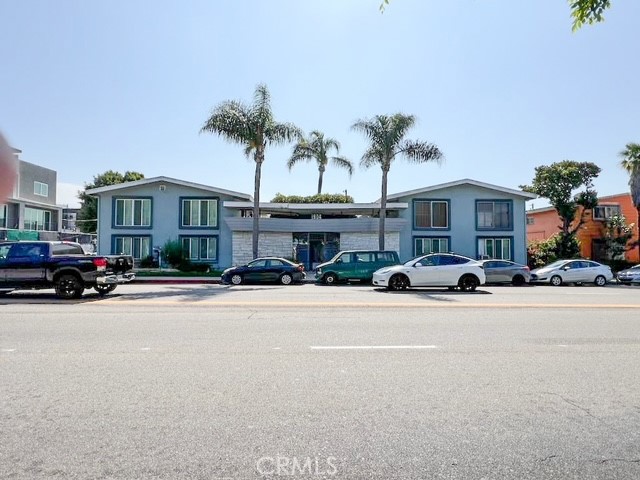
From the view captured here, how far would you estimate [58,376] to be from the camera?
19.2 feet

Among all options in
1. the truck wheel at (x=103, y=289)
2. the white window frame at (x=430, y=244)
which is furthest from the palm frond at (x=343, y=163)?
the truck wheel at (x=103, y=289)

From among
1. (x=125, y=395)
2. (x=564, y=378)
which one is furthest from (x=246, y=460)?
(x=564, y=378)

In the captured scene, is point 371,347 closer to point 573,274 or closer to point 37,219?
point 573,274

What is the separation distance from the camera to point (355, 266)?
23.5 metres

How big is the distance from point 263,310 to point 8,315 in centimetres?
556

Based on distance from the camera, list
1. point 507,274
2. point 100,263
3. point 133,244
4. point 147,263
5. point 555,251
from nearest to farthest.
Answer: point 100,263
point 507,274
point 147,263
point 133,244
point 555,251

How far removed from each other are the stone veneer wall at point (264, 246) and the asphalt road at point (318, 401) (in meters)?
22.3

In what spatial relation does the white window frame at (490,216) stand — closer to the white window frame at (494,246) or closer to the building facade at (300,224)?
the building facade at (300,224)

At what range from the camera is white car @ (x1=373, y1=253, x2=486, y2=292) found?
18844mm

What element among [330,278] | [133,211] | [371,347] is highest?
[133,211]

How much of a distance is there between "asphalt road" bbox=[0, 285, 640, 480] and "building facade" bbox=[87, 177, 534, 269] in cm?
2288

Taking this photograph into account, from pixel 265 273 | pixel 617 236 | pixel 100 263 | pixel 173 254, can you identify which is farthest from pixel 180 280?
pixel 617 236

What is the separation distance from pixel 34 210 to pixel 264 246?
29869 millimetres

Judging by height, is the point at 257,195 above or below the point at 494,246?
above
